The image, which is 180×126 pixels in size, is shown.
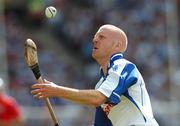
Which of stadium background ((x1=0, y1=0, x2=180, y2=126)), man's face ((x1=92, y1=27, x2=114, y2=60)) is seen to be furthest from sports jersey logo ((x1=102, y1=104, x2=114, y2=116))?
stadium background ((x1=0, y1=0, x2=180, y2=126))

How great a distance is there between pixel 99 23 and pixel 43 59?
1768mm

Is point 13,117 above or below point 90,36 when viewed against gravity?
below

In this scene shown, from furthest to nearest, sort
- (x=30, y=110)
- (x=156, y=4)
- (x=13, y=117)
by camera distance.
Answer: (x=156, y=4)
(x=30, y=110)
(x=13, y=117)

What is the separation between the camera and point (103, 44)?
27.6ft

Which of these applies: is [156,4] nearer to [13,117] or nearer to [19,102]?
[19,102]

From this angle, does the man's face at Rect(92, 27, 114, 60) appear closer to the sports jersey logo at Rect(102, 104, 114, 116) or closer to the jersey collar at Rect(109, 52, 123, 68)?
the jersey collar at Rect(109, 52, 123, 68)

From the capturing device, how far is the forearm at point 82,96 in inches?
308

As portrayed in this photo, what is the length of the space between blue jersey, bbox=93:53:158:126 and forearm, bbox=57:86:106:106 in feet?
0.24

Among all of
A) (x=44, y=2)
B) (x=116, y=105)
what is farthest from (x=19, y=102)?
(x=116, y=105)

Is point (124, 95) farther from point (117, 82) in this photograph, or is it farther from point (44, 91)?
point (44, 91)

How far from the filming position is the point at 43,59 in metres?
19.8

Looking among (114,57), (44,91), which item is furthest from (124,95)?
(44,91)

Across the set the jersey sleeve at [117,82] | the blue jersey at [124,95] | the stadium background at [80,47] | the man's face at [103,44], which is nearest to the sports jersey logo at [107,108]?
the blue jersey at [124,95]

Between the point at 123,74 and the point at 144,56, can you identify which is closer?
the point at 123,74
